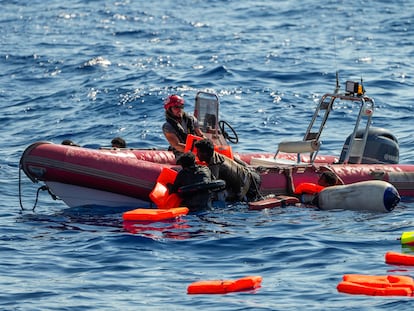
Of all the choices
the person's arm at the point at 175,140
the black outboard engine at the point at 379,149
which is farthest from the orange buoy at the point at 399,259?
the black outboard engine at the point at 379,149

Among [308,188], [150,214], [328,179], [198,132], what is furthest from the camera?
[198,132]

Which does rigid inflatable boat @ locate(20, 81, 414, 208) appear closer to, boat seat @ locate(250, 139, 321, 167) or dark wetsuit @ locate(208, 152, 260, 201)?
boat seat @ locate(250, 139, 321, 167)

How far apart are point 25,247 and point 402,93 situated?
12.9m

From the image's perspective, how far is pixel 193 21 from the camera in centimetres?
3164

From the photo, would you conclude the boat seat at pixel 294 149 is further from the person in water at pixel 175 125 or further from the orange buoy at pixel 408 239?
the orange buoy at pixel 408 239

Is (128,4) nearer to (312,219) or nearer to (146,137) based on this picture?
(146,137)

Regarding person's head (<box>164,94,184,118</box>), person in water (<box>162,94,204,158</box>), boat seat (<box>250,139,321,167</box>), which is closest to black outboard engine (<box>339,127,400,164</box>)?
boat seat (<box>250,139,321,167</box>)

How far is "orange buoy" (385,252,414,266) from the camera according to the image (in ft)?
32.4

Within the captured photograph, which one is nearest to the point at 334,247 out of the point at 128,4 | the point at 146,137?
the point at 146,137

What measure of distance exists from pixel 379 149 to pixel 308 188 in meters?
2.05

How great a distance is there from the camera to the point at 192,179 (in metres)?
12.6

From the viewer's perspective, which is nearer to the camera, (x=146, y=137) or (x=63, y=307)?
(x=63, y=307)

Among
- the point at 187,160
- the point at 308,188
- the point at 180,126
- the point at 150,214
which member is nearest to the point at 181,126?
the point at 180,126

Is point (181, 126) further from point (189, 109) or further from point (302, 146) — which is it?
point (189, 109)
